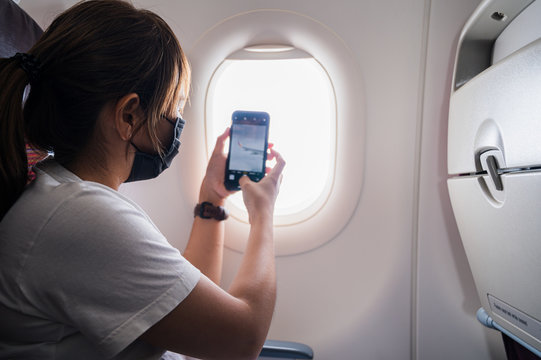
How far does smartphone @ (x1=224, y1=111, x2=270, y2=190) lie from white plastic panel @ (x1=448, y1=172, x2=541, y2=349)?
0.61 meters

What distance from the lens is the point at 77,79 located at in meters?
0.60

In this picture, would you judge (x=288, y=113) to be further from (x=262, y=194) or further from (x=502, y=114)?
(x=502, y=114)

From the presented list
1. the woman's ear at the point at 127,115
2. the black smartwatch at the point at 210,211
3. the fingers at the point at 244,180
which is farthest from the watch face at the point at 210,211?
the woman's ear at the point at 127,115

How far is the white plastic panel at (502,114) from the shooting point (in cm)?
62

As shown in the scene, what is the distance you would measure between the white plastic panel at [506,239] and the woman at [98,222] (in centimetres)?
Result: 54

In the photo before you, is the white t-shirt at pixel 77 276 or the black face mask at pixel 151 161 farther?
the black face mask at pixel 151 161

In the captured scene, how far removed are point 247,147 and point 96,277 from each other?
71cm

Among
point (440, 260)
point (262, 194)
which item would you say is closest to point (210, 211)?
point (262, 194)

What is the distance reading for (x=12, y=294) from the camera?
53cm

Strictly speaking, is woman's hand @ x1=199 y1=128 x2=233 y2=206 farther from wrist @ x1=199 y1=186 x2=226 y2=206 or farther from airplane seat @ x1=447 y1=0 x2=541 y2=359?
airplane seat @ x1=447 y1=0 x2=541 y2=359

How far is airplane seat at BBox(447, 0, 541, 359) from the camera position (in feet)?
2.12

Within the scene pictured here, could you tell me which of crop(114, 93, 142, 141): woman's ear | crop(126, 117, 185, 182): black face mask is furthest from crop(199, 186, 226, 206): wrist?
crop(114, 93, 142, 141): woman's ear

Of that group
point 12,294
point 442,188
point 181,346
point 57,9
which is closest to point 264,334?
point 181,346

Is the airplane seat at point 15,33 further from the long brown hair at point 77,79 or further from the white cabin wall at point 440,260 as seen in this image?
the white cabin wall at point 440,260
